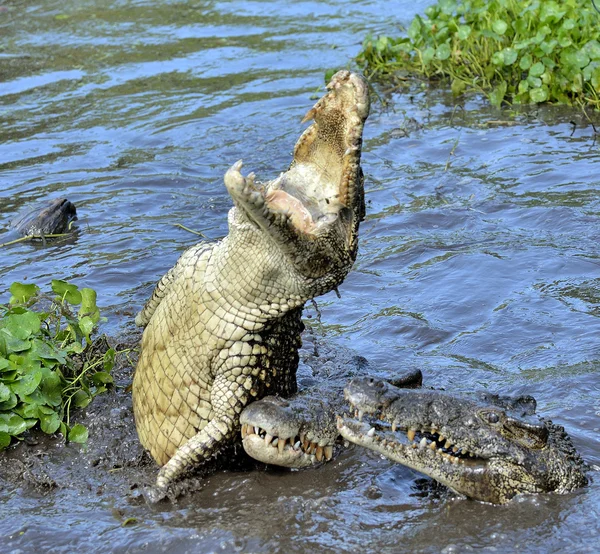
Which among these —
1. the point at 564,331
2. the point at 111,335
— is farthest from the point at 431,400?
the point at 111,335

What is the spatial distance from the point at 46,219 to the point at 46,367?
9.97 feet

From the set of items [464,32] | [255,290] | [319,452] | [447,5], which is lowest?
[319,452]

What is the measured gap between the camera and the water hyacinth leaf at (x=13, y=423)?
474 cm

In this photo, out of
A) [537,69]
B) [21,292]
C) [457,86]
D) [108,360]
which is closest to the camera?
[108,360]

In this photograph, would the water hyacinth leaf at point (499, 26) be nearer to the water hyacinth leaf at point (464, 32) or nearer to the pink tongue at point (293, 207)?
the water hyacinth leaf at point (464, 32)

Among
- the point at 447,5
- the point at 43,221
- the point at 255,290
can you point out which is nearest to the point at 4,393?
the point at 255,290

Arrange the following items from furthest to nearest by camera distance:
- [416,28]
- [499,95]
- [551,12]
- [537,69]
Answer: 1. [416,28]
2. [499,95]
3. [537,69]
4. [551,12]

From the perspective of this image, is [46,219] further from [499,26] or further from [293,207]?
[499,26]

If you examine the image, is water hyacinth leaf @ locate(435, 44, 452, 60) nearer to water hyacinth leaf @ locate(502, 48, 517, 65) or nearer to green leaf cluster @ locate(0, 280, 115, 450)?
water hyacinth leaf @ locate(502, 48, 517, 65)

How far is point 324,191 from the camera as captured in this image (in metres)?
4.31

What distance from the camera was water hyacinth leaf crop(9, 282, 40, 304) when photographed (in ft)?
17.1

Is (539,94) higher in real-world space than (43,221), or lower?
higher

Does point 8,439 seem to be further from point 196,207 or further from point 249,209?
point 196,207

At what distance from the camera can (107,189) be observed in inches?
338
